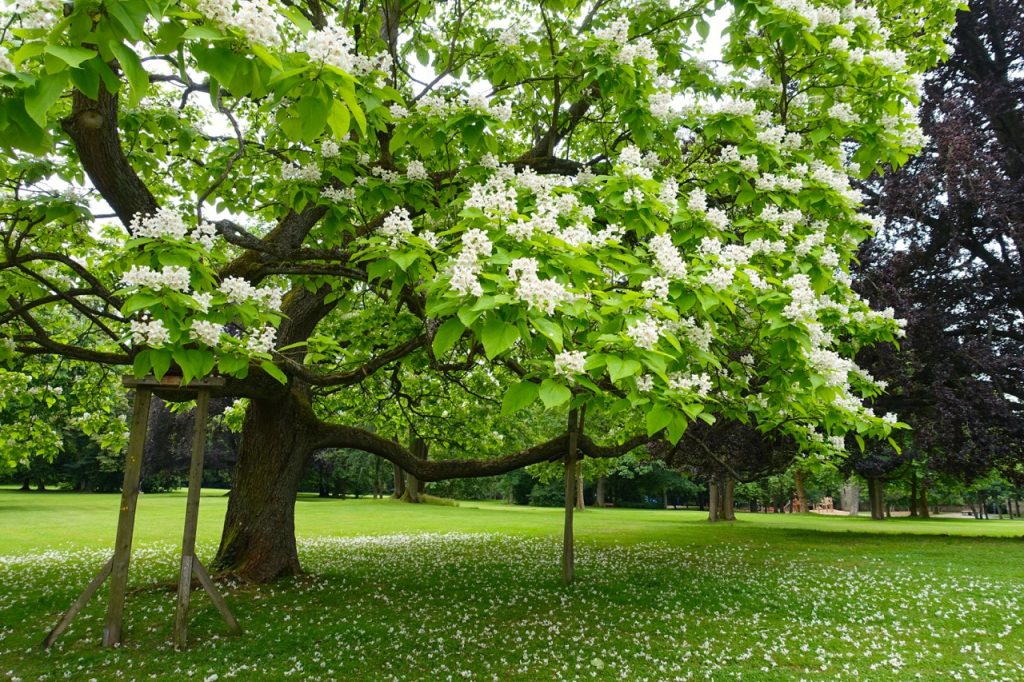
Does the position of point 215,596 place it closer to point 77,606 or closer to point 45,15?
point 77,606

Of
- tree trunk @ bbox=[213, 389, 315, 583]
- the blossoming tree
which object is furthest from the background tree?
tree trunk @ bbox=[213, 389, 315, 583]

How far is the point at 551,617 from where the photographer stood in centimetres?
785

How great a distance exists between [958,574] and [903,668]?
6827mm

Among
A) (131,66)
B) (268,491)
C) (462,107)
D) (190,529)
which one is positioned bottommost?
(190,529)

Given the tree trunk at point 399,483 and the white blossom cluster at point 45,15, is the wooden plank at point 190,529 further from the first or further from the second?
the tree trunk at point 399,483

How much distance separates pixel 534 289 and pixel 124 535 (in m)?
5.55

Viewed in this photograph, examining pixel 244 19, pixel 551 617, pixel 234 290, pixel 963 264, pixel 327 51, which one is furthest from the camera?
pixel 963 264

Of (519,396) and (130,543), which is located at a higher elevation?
(519,396)

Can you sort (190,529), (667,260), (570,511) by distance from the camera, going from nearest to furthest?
(667,260), (190,529), (570,511)

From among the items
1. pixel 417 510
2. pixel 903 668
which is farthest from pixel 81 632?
pixel 417 510

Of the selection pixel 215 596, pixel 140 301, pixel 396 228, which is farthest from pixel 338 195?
pixel 215 596

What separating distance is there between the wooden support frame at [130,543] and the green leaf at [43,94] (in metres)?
4.21

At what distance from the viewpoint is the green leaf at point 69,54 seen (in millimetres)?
2254

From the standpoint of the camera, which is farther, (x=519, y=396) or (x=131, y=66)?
(x=519, y=396)
